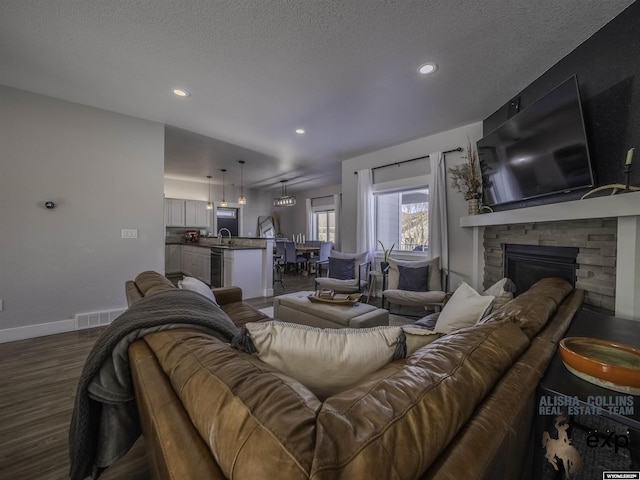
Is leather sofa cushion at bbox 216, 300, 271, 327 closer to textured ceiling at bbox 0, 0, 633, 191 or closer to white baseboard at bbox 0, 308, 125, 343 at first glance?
white baseboard at bbox 0, 308, 125, 343

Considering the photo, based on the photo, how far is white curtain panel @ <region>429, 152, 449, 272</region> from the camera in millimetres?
3801

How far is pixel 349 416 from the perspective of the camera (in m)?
0.54

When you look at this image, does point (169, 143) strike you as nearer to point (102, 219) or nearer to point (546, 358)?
point (102, 219)

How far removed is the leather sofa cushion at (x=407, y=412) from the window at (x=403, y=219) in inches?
152

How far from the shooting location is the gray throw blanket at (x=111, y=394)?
955 mm

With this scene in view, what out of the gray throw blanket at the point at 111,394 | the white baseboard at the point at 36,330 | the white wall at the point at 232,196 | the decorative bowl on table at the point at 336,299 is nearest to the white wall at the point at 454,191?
the decorative bowl on table at the point at 336,299

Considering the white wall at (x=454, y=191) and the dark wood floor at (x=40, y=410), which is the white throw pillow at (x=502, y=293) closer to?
the white wall at (x=454, y=191)

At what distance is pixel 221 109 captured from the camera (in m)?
3.12

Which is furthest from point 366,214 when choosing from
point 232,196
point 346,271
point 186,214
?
point 186,214

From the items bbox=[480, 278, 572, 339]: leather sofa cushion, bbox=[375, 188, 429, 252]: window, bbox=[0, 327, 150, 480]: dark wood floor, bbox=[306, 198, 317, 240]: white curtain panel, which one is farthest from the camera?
bbox=[306, 198, 317, 240]: white curtain panel

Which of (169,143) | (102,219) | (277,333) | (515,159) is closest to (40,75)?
(102,219)

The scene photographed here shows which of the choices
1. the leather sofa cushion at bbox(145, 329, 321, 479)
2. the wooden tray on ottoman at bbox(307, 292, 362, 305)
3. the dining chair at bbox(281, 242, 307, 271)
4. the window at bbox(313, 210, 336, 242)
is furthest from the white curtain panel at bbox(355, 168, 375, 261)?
the leather sofa cushion at bbox(145, 329, 321, 479)

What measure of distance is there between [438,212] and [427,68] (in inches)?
81.3

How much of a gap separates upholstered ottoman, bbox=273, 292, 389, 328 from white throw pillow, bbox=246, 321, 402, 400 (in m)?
1.28
